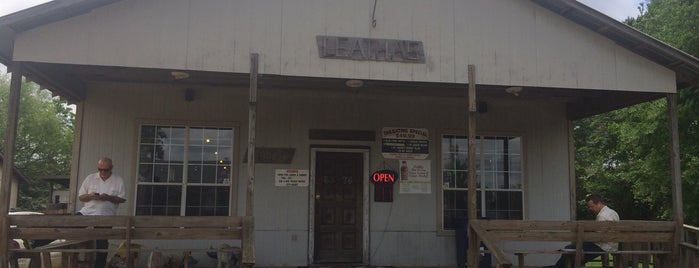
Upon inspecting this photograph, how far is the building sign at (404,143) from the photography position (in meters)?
9.73

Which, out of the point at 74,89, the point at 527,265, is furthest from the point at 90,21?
the point at 527,265

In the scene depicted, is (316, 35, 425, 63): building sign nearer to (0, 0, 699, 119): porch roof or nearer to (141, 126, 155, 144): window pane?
(0, 0, 699, 119): porch roof

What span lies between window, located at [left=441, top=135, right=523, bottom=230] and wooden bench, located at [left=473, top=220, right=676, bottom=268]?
2.48 meters

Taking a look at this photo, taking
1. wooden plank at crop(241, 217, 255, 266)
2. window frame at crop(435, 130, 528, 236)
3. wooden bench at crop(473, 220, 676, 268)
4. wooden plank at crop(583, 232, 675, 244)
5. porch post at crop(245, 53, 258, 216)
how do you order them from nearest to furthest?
wooden plank at crop(241, 217, 255, 266) → porch post at crop(245, 53, 258, 216) → wooden bench at crop(473, 220, 676, 268) → wooden plank at crop(583, 232, 675, 244) → window frame at crop(435, 130, 528, 236)

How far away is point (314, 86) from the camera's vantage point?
9234mm

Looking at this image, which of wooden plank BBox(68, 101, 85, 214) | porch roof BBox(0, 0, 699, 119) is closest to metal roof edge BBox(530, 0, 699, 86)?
porch roof BBox(0, 0, 699, 119)

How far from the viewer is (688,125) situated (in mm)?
13539

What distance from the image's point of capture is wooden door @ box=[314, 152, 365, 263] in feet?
31.2

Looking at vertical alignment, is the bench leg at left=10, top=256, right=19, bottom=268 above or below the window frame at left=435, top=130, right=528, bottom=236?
below

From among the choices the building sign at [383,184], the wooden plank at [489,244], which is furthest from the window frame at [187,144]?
the wooden plank at [489,244]

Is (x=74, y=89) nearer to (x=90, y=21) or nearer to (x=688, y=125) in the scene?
(x=90, y=21)

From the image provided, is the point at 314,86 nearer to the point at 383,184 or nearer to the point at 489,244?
the point at 383,184

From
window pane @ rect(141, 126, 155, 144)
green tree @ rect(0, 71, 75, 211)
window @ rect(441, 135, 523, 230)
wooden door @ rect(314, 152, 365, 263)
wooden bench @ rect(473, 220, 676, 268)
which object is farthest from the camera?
green tree @ rect(0, 71, 75, 211)

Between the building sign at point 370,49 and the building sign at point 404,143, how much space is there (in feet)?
8.45
